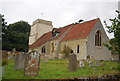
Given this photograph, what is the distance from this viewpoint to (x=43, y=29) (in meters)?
42.0

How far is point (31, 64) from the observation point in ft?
33.6

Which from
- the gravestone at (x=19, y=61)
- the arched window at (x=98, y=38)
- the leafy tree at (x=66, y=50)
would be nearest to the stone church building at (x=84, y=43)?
the arched window at (x=98, y=38)

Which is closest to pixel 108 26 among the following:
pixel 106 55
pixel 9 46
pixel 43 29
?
pixel 106 55

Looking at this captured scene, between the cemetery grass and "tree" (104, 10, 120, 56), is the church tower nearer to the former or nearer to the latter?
the cemetery grass

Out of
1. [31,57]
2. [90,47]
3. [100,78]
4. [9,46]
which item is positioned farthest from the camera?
[9,46]

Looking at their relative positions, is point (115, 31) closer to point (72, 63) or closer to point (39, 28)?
point (72, 63)

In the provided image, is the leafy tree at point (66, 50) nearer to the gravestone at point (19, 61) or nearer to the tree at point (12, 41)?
the tree at point (12, 41)

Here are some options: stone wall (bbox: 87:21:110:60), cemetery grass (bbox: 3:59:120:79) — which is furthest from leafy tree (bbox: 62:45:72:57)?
cemetery grass (bbox: 3:59:120:79)

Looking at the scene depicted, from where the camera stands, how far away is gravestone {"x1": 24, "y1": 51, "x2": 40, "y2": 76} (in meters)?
10.2

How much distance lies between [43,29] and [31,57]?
31964 millimetres

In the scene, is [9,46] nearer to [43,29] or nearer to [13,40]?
[13,40]

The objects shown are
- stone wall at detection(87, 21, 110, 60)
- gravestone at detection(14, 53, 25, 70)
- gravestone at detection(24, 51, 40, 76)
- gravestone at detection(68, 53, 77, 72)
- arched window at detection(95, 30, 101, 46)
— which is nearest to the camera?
gravestone at detection(24, 51, 40, 76)

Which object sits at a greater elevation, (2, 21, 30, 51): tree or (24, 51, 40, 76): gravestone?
(2, 21, 30, 51): tree

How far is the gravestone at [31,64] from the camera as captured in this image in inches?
400
